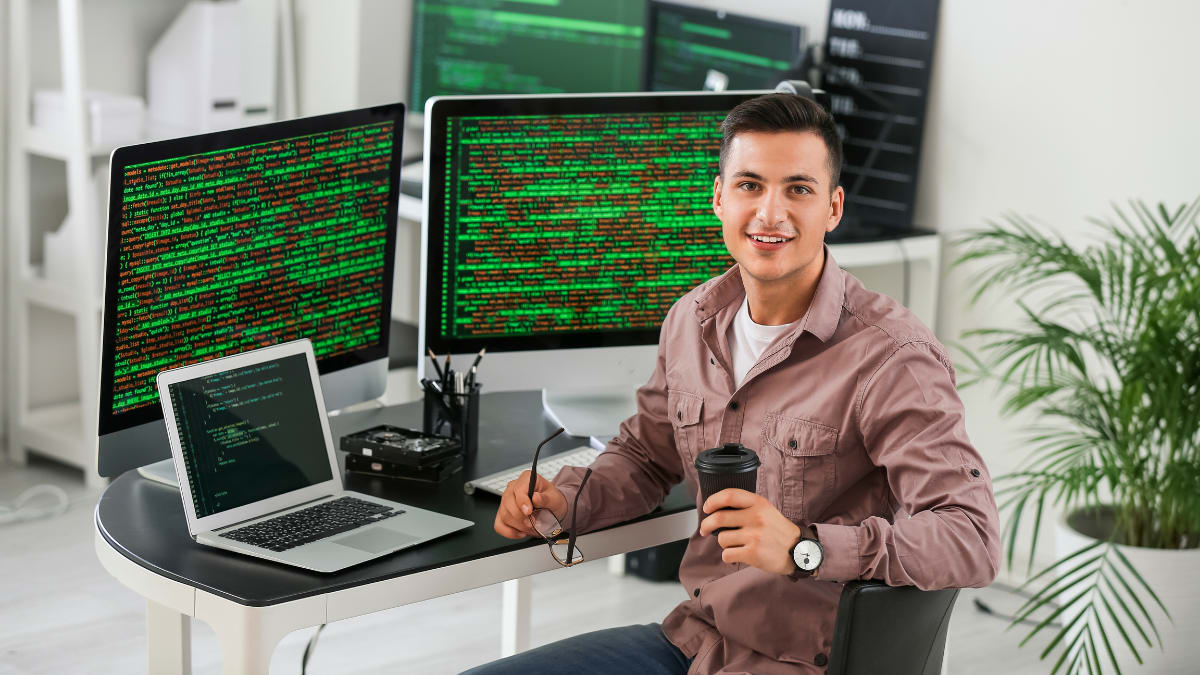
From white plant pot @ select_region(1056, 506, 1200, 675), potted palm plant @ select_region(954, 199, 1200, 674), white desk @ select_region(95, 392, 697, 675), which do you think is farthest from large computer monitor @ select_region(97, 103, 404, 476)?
white plant pot @ select_region(1056, 506, 1200, 675)

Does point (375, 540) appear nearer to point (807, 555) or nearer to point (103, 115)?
point (807, 555)

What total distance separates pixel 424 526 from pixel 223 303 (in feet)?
1.46

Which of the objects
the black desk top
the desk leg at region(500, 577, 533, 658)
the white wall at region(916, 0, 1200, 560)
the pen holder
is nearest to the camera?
the black desk top

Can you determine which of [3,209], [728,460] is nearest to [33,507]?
[3,209]

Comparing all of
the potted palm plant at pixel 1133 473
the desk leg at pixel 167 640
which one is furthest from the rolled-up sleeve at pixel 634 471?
the potted palm plant at pixel 1133 473

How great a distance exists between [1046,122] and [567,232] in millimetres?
1505

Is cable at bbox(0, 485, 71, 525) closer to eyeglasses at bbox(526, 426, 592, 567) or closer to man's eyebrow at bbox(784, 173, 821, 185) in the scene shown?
eyeglasses at bbox(526, 426, 592, 567)

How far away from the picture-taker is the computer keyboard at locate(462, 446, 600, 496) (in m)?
2.04

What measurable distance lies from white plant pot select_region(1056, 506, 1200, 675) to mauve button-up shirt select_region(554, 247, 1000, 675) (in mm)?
1179

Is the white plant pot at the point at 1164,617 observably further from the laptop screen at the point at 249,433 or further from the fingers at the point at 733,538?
the laptop screen at the point at 249,433

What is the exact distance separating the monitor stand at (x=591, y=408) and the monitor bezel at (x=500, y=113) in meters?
0.11

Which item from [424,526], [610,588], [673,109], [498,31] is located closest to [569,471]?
[424,526]

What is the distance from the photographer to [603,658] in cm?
194

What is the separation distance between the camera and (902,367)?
5.76 ft
